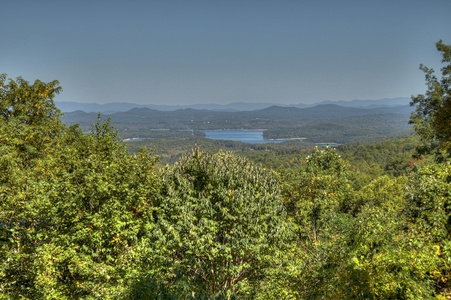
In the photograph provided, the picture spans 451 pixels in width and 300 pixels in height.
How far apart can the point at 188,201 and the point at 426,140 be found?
31803mm

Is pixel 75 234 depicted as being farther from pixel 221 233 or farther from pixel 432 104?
pixel 432 104

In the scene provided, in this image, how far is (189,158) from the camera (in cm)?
1798

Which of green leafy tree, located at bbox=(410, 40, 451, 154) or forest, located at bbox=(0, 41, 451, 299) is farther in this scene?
green leafy tree, located at bbox=(410, 40, 451, 154)

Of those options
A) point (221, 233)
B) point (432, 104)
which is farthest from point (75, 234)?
point (432, 104)

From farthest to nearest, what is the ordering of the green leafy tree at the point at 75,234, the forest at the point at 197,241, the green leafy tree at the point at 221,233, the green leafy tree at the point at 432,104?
the green leafy tree at the point at 432,104, the green leafy tree at the point at 221,233, the green leafy tree at the point at 75,234, the forest at the point at 197,241

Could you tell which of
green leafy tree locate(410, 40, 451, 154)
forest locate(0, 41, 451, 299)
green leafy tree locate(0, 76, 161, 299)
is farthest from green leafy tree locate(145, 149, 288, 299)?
green leafy tree locate(410, 40, 451, 154)

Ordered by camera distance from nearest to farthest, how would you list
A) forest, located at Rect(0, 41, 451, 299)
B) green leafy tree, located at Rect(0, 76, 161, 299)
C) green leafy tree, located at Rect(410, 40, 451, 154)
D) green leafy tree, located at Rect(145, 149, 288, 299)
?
1. forest, located at Rect(0, 41, 451, 299)
2. green leafy tree, located at Rect(0, 76, 161, 299)
3. green leafy tree, located at Rect(145, 149, 288, 299)
4. green leafy tree, located at Rect(410, 40, 451, 154)

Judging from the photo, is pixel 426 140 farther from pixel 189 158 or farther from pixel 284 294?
pixel 284 294

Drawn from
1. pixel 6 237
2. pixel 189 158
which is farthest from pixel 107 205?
pixel 189 158

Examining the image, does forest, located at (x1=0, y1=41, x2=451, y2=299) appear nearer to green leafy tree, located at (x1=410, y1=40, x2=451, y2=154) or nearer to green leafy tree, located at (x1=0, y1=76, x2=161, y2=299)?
green leafy tree, located at (x1=0, y1=76, x2=161, y2=299)

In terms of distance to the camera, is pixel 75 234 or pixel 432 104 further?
pixel 432 104

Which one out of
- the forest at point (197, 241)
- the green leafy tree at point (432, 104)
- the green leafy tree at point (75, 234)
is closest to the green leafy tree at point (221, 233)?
the forest at point (197, 241)

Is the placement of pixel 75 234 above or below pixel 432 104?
below

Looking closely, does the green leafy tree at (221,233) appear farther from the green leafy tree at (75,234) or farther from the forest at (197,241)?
the green leafy tree at (75,234)
